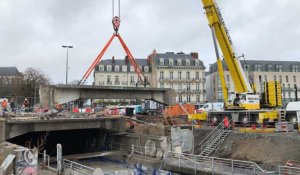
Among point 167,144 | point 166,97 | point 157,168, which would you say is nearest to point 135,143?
point 167,144

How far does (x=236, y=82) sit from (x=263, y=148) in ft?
32.4

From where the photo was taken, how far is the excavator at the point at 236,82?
31781 mm

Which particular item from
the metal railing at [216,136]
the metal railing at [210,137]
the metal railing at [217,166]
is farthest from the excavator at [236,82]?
the metal railing at [217,166]

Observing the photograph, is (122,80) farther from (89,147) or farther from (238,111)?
(238,111)

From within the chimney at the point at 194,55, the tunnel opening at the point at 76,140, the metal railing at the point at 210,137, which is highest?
the chimney at the point at 194,55

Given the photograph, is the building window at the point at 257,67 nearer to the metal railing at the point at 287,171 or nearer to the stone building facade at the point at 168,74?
the stone building facade at the point at 168,74

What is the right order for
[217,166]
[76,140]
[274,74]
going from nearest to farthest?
[217,166] < [76,140] < [274,74]

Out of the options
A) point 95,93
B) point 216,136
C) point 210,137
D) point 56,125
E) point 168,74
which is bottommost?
point 210,137

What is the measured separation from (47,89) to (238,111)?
17.9 metres

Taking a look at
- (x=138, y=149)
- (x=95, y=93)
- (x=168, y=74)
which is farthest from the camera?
(x=168, y=74)

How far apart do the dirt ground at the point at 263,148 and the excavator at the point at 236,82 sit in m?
4.63

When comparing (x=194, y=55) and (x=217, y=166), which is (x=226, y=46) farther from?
(x=194, y=55)

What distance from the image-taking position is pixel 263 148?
24.3m

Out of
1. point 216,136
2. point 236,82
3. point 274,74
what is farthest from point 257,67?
point 216,136
